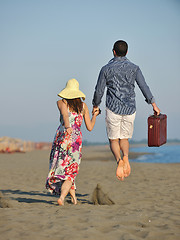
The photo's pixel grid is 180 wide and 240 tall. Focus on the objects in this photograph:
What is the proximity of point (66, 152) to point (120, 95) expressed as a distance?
1.27m

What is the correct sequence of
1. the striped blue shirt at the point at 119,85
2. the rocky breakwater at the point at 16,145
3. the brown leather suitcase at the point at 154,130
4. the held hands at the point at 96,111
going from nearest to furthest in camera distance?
the striped blue shirt at the point at 119,85
the brown leather suitcase at the point at 154,130
the held hands at the point at 96,111
the rocky breakwater at the point at 16,145

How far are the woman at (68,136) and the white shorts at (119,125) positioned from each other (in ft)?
0.96

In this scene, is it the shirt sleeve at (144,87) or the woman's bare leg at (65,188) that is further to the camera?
the shirt sleeve at (144,87)

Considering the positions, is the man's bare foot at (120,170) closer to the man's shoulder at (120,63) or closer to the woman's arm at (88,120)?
the woman's arm at (88,120)

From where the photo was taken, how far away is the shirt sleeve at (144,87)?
6.14 meters

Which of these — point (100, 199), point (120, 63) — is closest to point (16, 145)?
point (100, 199)

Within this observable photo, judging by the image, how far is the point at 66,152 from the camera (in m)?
6.21

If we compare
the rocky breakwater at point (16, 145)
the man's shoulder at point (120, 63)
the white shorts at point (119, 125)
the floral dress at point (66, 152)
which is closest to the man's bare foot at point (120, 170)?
the white shorts at point (119, 125)

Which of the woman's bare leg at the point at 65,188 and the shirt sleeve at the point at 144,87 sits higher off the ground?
the shirt sleeve at the point at 144,87

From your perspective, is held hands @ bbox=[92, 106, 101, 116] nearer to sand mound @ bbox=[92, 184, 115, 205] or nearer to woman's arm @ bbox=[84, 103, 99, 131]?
woman's arm @ bbox=[84, 103, 99, 131]

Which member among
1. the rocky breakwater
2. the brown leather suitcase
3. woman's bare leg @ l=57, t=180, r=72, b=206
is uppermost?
the brown leather suitcase

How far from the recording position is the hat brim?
6.05 meters

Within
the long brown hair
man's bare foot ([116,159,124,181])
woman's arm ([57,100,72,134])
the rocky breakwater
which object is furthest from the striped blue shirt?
the rocky breakwater

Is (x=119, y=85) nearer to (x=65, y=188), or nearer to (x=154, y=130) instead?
(x=154, y=130)
